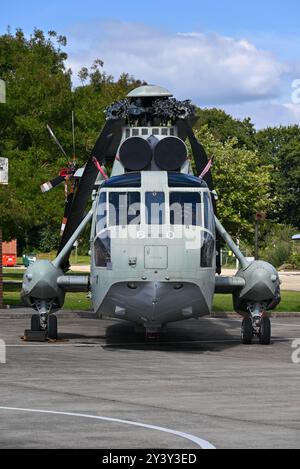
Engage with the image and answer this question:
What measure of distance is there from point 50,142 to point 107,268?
3142 centimetres

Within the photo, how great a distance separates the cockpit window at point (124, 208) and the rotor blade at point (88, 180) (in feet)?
13.7

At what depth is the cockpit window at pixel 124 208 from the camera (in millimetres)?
22609

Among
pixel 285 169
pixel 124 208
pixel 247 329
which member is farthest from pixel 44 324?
pixel 285 169

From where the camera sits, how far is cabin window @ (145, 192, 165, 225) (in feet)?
73.7

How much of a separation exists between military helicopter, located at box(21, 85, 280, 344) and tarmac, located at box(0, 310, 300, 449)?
0.95 meters

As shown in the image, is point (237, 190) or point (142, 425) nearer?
point (142, 425)

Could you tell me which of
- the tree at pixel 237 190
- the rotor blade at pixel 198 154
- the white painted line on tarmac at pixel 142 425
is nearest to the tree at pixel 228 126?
the tree at pixel 237 190

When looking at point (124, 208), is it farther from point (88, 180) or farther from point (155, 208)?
point (88, 180)

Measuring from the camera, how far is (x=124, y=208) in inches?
899

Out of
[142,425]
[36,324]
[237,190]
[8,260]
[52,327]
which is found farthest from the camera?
[8,260]

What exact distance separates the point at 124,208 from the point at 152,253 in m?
1.38

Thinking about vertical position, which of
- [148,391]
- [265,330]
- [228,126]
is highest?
[228,126]
